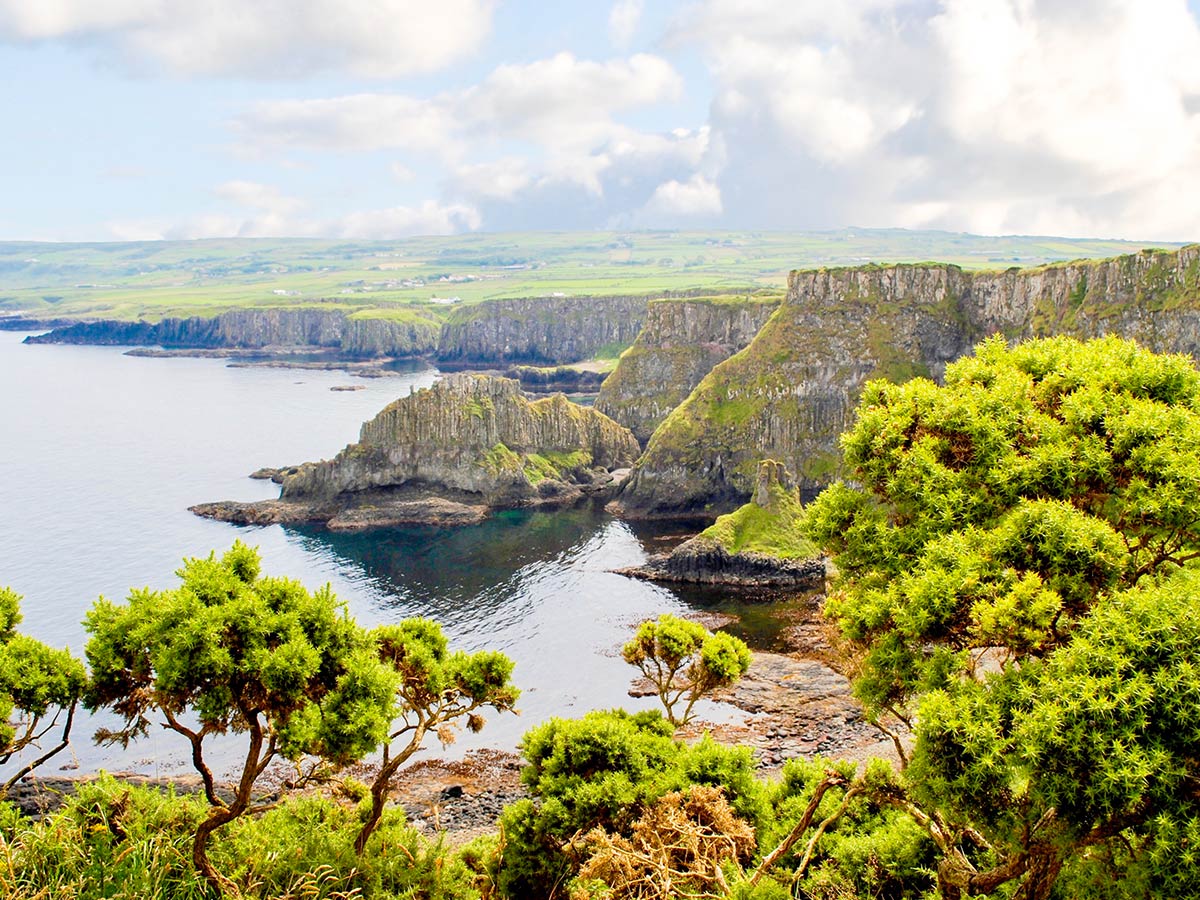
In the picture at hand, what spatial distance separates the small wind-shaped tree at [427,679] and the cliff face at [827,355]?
102 m

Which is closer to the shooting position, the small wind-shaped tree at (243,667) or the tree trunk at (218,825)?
the tree trunk at (218,825)

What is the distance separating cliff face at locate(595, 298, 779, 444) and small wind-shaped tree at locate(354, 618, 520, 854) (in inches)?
5955

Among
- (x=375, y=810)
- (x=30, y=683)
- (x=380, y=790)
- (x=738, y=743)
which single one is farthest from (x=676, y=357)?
(x=30, y=683)

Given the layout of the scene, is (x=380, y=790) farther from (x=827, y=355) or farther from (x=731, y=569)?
(x=827, y=355)

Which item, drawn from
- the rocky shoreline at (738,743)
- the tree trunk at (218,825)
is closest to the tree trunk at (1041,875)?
the tree trunk at (218,825)

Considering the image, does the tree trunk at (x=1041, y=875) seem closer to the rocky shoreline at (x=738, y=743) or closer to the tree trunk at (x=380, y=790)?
the tree trunk at (x=380, y=790)

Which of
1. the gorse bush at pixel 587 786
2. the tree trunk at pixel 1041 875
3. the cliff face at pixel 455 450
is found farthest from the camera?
the cliff face at pixel 455 450

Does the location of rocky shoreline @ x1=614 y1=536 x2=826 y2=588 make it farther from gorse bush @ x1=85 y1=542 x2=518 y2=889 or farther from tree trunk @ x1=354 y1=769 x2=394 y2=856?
gorse bush @ x1=85 y1=542 x2=518 y2=889

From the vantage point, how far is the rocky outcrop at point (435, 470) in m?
132

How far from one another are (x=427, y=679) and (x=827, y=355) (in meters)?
125

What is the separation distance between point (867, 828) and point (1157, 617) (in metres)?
16.7

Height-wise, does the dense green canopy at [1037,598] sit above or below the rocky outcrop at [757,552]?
above

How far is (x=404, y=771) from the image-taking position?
64.4m

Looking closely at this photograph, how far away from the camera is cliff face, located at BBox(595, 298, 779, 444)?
616 ft
